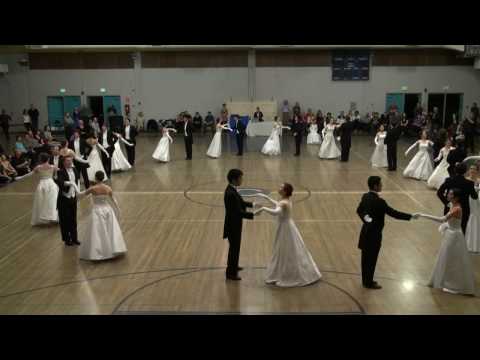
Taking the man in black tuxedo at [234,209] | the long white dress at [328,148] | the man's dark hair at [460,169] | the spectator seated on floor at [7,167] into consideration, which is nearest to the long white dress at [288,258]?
the man in black tuxedo at [234,209]

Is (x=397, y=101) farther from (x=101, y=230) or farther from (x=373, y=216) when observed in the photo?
(x=101, y=230)

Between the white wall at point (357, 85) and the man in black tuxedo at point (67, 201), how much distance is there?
70.1ft

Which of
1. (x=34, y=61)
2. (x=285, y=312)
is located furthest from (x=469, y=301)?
(x=34, y=61)

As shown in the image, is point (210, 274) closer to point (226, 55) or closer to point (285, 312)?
point (285, 312)

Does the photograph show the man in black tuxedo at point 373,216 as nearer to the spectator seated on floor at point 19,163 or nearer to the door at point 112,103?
the spectator seated on floor at point 19,163

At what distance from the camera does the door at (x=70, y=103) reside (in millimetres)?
30277

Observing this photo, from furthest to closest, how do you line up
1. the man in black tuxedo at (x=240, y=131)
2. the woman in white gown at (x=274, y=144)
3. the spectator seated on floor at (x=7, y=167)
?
the woman in white gown at (x=274, y=144)
the man in black tuxedo at (x=240, y=131)
the spectator seated on floor at (x=7, y=167)

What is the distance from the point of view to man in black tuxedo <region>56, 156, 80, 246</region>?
30.9 ft

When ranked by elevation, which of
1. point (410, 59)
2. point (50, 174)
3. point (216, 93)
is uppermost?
point (410, 59)

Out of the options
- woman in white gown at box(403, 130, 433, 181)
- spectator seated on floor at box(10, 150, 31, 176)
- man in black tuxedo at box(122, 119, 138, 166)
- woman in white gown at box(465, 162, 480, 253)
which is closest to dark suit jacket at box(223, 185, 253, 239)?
woman in white gown at box(465, 162, 480, 253)

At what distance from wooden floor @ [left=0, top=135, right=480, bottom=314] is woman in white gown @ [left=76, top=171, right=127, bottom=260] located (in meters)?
0.20

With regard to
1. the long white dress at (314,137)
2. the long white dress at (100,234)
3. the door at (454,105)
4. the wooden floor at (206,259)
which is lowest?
the wooden floor at (206,259)

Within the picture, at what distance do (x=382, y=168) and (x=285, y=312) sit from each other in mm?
11779

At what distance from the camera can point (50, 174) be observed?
11.2 metres
